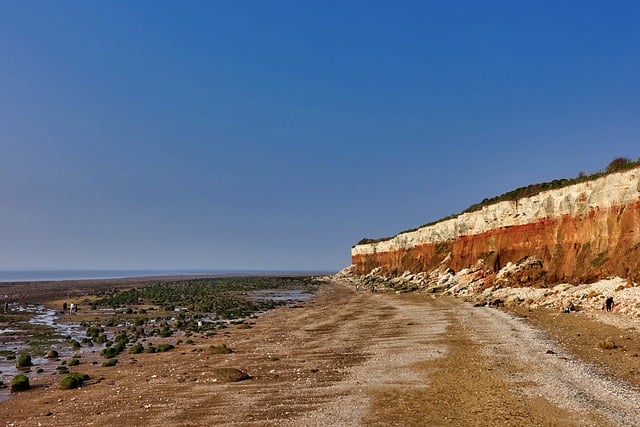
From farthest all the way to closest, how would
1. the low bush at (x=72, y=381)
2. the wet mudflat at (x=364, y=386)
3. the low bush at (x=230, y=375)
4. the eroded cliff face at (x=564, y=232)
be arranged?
1. the eroded cliff face at (x=564, y=232)
2. the low bush at (x=72, y=381)
3. the low bush at (x=230, y=375)
4. the wet mudflat at (x=364, y=386)

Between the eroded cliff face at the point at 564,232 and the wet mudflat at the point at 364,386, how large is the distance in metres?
9.56

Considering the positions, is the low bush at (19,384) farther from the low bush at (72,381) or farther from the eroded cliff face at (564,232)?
the eroded cliff face at (564,232)

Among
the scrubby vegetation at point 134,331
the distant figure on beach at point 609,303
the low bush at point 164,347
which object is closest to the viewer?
the scrubby vegetation at point 134,331

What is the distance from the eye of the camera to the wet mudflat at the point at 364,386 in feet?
36.1

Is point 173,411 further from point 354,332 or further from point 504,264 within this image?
point 504,264

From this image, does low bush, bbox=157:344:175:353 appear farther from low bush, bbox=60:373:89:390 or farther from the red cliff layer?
the red cliff layer

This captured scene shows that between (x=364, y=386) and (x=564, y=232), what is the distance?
2867cm

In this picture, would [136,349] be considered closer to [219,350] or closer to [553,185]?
[219,350]

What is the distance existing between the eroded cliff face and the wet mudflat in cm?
956

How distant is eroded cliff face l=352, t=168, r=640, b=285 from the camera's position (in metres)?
28.7

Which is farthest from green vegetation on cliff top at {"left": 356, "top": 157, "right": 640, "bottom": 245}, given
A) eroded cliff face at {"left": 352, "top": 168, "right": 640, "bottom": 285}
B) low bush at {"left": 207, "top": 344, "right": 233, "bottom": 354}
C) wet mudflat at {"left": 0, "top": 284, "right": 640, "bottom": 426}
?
low bush at {"left": 207, "top": 344, "right": 233, "bottom": 354}

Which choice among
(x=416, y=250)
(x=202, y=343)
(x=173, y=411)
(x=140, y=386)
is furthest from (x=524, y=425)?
(x=416, y=250)

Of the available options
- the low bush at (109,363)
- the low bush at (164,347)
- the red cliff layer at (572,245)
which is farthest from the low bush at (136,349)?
the red cliff layer at (572,245)

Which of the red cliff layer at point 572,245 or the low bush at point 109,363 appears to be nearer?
the low bush at point 109,363
